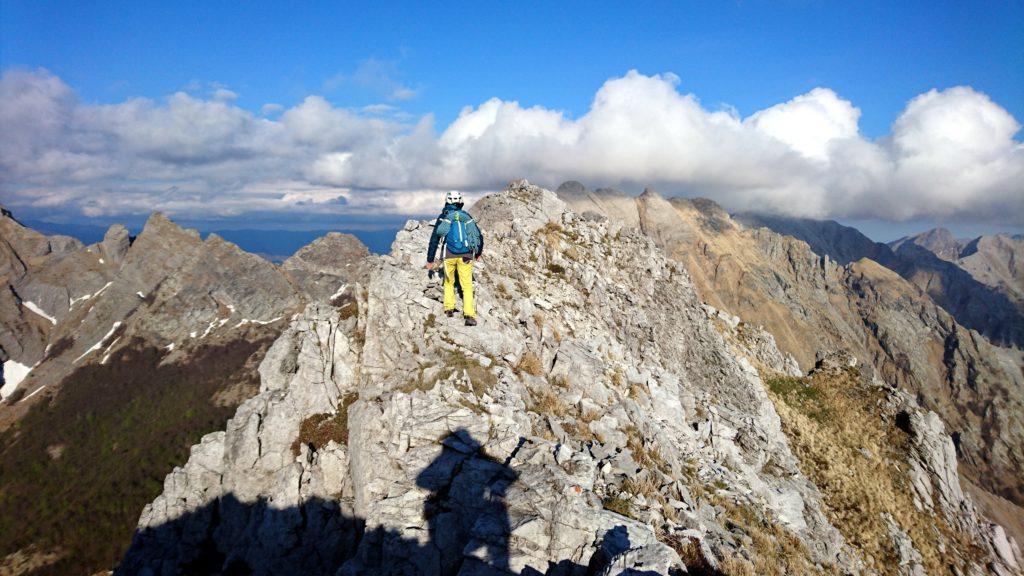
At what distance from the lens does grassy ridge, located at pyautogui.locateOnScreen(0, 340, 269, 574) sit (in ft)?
417

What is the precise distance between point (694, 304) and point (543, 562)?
Result: 29778 millimetres

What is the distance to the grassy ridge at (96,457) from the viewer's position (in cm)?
12712

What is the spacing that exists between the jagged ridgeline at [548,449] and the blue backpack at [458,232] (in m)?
3.54

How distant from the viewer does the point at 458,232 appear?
19.0 metres

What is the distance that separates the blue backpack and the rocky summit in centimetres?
357

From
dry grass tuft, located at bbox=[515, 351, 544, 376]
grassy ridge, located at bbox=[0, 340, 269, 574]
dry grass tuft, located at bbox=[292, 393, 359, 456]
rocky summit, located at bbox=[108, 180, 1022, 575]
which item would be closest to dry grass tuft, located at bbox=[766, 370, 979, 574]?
rocky summit, located at bbox=[108, 180, 1022, 575]

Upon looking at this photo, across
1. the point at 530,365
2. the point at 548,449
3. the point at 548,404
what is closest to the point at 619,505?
the point at 548,449

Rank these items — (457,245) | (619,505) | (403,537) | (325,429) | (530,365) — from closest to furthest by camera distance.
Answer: (619,505), (403,537), (457,245), (530,365), (325,429)

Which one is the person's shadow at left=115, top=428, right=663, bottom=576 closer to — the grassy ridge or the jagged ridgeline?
the jagged ridgeline

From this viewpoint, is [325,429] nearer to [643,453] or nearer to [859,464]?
[643,453]

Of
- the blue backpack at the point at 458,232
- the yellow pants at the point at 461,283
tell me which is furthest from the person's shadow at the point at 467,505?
the blue backpack at the point at 458,232

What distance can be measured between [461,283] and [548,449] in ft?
27.8

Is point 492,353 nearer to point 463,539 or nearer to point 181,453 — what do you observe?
point 463,539

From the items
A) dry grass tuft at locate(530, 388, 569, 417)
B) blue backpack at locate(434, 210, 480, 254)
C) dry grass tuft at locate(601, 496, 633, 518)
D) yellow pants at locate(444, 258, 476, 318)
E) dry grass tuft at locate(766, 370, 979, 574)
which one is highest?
blue backpack at locate(434, 210, 480, 254)
